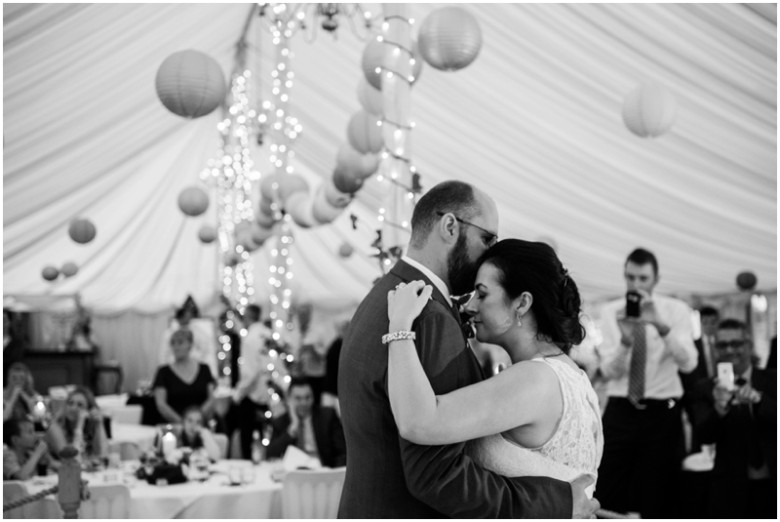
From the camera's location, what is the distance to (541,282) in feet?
6.25

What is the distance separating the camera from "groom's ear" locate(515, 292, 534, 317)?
191 centimetres

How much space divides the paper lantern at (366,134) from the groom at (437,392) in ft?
8.59

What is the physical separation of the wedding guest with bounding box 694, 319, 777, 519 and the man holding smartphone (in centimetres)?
17

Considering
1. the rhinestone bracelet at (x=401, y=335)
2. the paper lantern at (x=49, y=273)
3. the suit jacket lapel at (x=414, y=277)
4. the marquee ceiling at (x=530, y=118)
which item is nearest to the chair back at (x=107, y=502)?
the marquee ceiling at (x=530, y=118)

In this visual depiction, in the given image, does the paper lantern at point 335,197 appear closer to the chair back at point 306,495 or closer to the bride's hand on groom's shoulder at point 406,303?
the chair back at point 306,495

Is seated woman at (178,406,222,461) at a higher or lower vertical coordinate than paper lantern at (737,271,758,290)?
lower

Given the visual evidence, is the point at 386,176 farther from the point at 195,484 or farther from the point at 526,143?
the point at 526,143

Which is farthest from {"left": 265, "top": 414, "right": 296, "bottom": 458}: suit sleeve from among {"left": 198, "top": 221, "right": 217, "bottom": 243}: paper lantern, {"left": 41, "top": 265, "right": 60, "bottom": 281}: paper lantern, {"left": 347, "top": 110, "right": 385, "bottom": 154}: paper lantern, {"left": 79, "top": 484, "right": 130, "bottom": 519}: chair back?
{"left": 41, "top": 265, "right": 60, "bottom": 281}: paper lantern

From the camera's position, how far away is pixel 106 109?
711 cm

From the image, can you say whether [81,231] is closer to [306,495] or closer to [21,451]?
[21,451]

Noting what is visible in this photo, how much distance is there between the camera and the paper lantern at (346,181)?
505 cm

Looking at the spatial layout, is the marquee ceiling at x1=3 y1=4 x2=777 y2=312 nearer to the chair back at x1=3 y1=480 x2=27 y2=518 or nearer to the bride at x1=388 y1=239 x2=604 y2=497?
the chair back at x1=3 y1=480 x2=27 y2=518

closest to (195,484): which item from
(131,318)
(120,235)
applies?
(120,235)

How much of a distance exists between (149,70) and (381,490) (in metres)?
5.55
